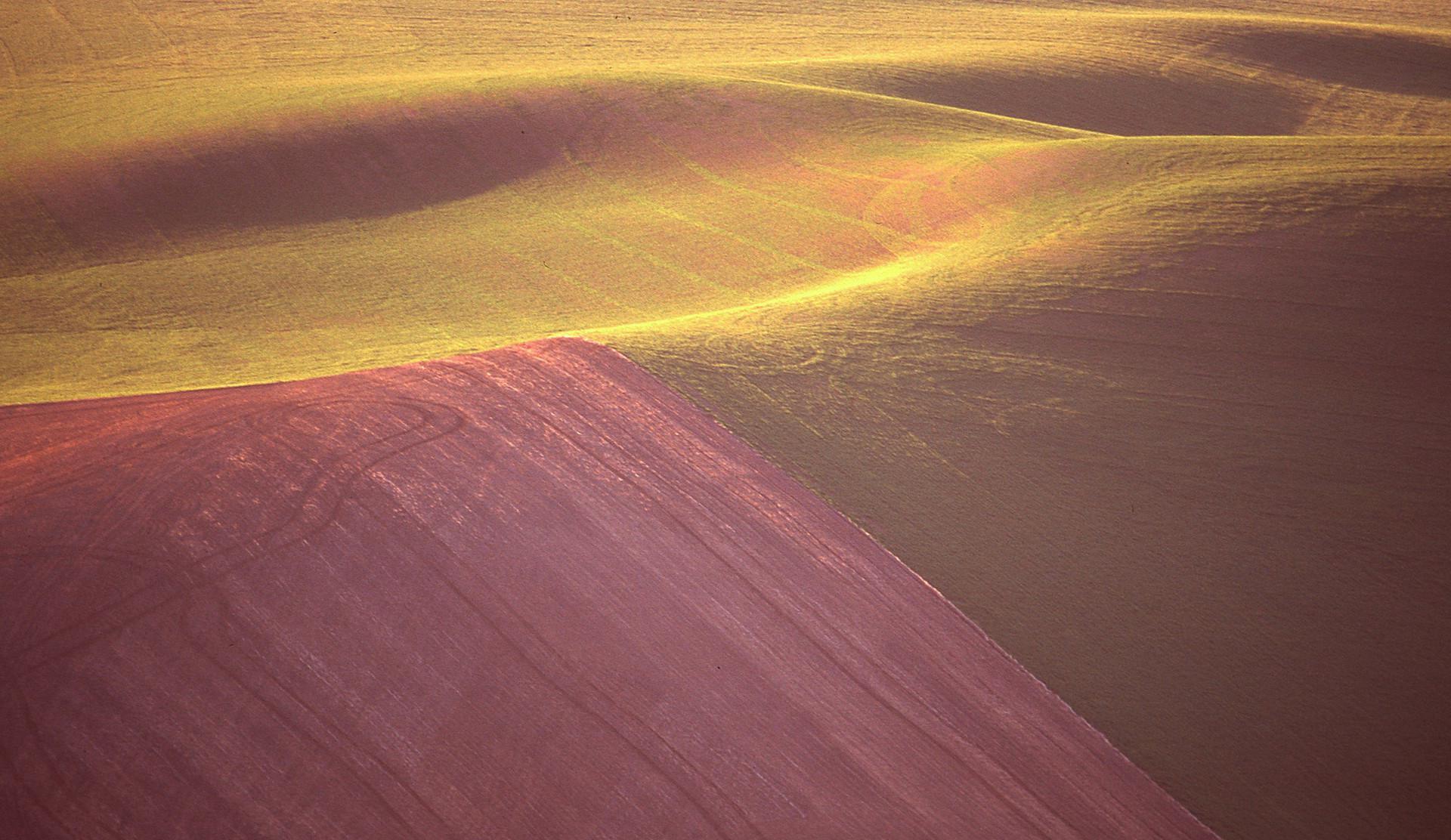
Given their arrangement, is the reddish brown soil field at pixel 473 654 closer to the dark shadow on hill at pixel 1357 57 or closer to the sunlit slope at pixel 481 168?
the sunlit slope at pixel 481 168

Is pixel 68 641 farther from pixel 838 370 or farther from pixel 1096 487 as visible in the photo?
pixel 1096 487

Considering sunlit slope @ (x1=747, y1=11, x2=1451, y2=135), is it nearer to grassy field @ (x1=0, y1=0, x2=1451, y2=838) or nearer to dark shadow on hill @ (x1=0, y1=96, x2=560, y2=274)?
grassy field @ (x1=0, y1=0, x2=1451, y2=838)

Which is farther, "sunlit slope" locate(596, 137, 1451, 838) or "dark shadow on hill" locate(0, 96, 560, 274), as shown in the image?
"dark shadow on hill" locate(0, 96, 560, 274)

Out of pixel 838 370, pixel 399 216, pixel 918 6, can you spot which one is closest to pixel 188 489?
pixel 838 370

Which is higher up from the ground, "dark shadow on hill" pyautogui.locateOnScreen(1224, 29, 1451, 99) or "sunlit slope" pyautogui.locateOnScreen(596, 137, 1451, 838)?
"dark shadow on hill" pyautogui.locateOnScreen(1224, 29, 1451, 99)

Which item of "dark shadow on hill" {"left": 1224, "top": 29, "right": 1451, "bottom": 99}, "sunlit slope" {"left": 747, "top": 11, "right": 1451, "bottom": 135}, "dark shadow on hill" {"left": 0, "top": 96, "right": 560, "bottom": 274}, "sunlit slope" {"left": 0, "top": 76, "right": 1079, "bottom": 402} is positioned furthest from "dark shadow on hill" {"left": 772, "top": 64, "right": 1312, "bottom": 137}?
"dark shadow on hill" {"left": 0, "top": 96, "right": 560, "bottom": 274}

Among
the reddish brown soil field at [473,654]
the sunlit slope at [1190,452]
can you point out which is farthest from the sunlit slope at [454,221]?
the reddish brown soil field at [473,654]

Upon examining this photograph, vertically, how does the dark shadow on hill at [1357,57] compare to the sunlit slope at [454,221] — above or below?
above

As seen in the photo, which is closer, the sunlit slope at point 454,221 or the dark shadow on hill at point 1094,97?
the sunlit slope at point 454,221
